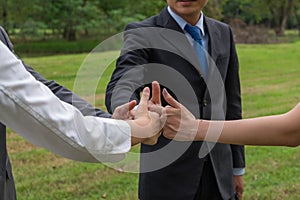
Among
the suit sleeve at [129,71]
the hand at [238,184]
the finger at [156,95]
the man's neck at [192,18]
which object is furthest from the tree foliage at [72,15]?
the finger at [156,95]

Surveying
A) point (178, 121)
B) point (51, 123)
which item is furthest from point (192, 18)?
point (51, 123)

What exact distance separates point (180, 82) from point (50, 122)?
114 cm

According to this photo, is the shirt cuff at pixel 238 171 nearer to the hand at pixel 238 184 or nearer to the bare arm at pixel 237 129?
the hand at pixel 238 184

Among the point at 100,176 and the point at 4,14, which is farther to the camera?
the point at 4,14

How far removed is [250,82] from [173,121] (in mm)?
10170

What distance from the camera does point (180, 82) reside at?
252cm

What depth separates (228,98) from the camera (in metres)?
2.80

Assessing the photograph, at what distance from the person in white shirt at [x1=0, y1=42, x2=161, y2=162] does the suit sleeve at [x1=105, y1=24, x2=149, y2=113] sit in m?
0.69

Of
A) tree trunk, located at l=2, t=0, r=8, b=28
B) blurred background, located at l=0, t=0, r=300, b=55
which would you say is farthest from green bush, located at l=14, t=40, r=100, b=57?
tree trunk, located at l=2, t=0, r=8, b=28

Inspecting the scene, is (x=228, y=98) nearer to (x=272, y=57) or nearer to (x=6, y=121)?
(x=6, y=121)

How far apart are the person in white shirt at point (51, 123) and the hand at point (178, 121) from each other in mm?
565

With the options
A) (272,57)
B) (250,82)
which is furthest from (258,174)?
(272,57)

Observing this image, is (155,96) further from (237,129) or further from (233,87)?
(233,87)

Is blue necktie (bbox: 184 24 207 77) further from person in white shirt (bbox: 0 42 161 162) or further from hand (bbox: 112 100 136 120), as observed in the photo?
person in white shirt (bbox: 0 42 161 162)
